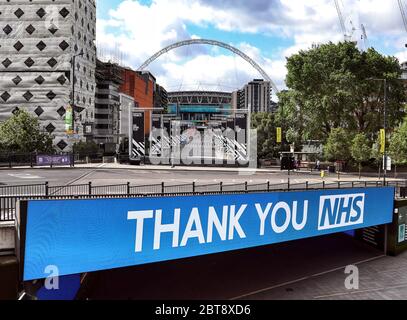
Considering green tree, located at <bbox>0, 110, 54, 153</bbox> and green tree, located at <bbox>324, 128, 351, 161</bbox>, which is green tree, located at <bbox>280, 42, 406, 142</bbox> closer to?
green tree, located at <bbox>324, 128, 351, 161</bbox>

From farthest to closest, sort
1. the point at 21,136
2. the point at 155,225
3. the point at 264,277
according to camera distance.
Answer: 1. the point at 21,136
2. the point at 264,277
3. the point at 155,225

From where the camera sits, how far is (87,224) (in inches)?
503

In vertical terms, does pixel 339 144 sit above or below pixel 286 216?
above

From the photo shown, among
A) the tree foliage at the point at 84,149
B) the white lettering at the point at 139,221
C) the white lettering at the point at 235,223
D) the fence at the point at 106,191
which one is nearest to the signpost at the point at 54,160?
the tree foliage at the point at 84,149

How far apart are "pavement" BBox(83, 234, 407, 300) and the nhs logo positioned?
314cm

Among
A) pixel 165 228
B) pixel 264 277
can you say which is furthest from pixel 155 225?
pixel 264 277

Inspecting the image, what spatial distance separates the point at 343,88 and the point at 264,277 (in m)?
47.6

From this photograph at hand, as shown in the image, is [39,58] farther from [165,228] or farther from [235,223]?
[165,228]

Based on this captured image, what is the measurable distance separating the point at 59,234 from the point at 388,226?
2118 centimetres

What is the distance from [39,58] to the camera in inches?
3044

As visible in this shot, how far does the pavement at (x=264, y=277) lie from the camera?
61.1 ft

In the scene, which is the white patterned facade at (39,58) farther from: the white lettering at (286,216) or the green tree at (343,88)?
the white lettering at (286,216)

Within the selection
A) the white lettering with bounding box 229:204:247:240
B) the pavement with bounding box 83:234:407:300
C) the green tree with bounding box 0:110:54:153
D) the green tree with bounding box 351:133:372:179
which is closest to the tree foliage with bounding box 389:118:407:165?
the green tree with bounding box 351:133:372:179
